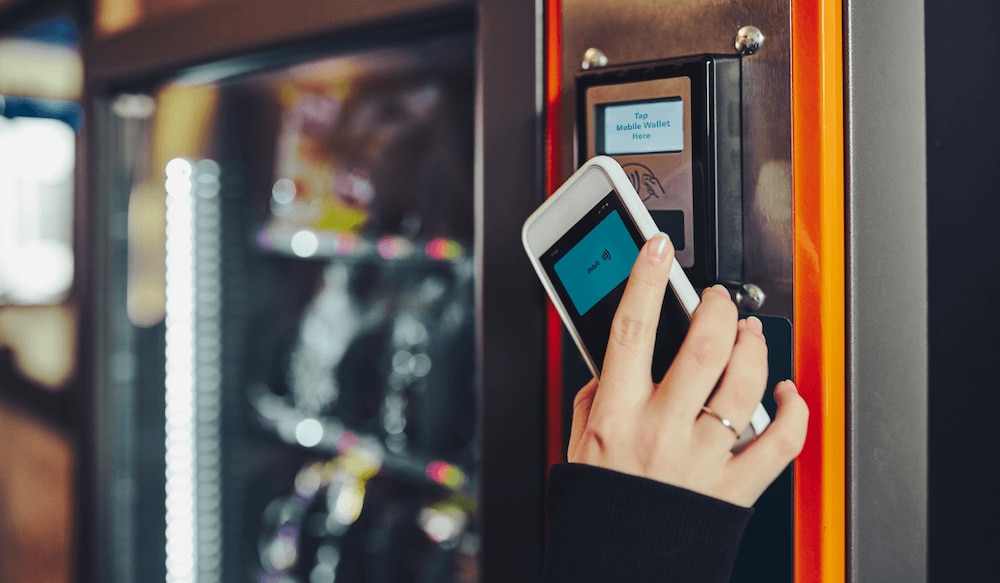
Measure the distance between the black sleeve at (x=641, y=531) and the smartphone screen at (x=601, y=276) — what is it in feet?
0.46

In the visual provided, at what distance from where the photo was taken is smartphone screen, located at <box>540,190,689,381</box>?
708mm

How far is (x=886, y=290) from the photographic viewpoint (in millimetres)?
688

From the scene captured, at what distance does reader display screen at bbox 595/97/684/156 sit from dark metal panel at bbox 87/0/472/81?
8.1 inches

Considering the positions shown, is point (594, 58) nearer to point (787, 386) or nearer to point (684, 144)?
point (684, 144)

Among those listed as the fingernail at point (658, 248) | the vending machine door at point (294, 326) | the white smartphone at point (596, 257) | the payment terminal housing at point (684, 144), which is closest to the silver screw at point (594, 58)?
the payment terminal housing at point (684, 144)

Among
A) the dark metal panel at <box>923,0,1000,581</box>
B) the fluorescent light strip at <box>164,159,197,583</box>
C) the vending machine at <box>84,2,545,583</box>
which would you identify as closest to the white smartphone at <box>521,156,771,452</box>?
the dark metal panel at <box>923,0,1000,581</box>

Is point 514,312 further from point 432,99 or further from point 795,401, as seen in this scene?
point 432,99

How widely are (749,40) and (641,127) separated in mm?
119

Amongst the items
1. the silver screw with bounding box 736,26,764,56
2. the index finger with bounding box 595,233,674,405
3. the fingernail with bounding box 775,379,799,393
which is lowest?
the fingernail with bounding box 775,379,799,393

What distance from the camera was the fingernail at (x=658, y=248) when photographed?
0.63 metres

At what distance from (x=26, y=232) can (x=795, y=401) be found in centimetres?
244

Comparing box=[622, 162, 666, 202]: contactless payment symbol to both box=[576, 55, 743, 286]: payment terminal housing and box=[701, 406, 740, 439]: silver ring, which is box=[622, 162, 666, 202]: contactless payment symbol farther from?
box=[701, 406, 740, 439]: silver ring

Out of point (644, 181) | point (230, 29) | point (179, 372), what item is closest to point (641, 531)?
point (644, 181)

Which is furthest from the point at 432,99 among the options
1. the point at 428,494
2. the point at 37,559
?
the point at 37,559
